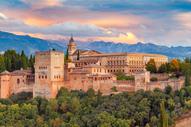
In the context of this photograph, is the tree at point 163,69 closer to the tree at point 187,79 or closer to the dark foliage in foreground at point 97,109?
the tree at point 187,79

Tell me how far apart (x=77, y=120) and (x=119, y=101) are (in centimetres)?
350

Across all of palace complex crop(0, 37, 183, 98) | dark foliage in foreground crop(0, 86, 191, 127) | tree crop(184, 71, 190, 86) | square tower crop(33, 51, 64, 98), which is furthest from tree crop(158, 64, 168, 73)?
square tower crop(33, 51, 64, 98)

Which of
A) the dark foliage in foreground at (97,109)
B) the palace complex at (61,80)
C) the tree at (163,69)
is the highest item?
the tree at (163,69)

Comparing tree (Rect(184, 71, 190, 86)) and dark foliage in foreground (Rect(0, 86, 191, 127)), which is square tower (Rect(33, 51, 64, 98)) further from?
tree (Rect(184, 71, 190, 86))

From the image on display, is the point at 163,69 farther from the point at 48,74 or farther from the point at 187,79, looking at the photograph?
the point at 48,74

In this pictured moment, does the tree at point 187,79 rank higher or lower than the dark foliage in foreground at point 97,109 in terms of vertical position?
higher

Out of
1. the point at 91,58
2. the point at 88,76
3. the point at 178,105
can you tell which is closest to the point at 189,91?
the point at 178,105

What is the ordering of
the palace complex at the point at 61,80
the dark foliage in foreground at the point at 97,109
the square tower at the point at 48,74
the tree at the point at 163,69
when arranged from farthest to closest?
the tree at the point at 163,69
the square tower at the point at 48,74
the palace complex at the point at 61,80
the dark foliage in foreground at the point at 97,109

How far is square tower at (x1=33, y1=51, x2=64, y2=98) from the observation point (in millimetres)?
37906

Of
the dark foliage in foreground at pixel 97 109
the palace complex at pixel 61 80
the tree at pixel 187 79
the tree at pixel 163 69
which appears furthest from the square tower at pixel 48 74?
the tree at pixel 187 79

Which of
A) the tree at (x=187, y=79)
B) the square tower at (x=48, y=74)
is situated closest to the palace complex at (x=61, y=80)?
the square tower at (x=48, y=74)

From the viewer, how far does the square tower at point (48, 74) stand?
124ft

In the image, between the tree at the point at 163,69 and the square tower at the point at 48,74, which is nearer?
the square tower at the point at 48,74

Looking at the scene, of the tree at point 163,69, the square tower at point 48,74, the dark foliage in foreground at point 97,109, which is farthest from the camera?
the tree at point 163,69
